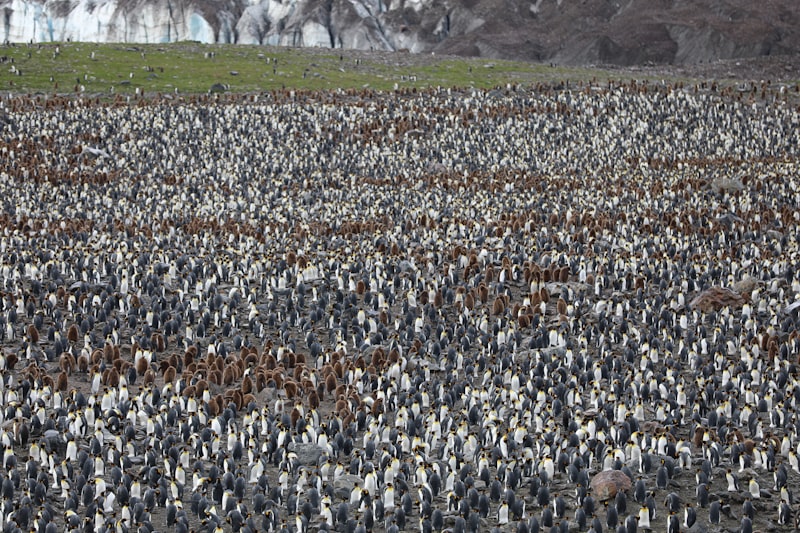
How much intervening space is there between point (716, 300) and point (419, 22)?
2391 inches

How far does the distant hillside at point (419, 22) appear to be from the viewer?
6875 centimetres

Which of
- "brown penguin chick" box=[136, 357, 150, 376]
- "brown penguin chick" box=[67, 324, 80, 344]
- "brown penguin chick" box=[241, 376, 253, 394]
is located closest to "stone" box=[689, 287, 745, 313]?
"brown penguin chick" box=[241, 376, 253, 394]

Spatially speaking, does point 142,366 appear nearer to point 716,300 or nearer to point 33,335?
point 33,335

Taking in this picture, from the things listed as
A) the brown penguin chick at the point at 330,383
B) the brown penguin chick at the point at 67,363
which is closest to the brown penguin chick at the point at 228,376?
the brown penguin chick at the point at 330,383

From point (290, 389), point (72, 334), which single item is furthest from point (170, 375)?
point (72, 334)

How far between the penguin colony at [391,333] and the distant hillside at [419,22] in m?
30.8

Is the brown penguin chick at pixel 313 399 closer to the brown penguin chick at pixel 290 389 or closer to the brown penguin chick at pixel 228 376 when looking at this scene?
the brown penguin chick at pixel 290 389

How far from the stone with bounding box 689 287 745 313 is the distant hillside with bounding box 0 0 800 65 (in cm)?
4925

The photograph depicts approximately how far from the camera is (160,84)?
4784cm

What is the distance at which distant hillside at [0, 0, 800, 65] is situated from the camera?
2707 inches

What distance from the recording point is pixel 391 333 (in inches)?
775

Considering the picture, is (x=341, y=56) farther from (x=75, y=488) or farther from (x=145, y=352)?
(x=75, y=488)

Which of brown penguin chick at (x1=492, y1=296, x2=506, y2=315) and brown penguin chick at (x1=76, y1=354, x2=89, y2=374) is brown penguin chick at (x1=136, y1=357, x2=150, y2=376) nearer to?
brown penguin chick at (x1=76, y1=354, x2=89, y2=374)

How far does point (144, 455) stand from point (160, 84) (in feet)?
121
